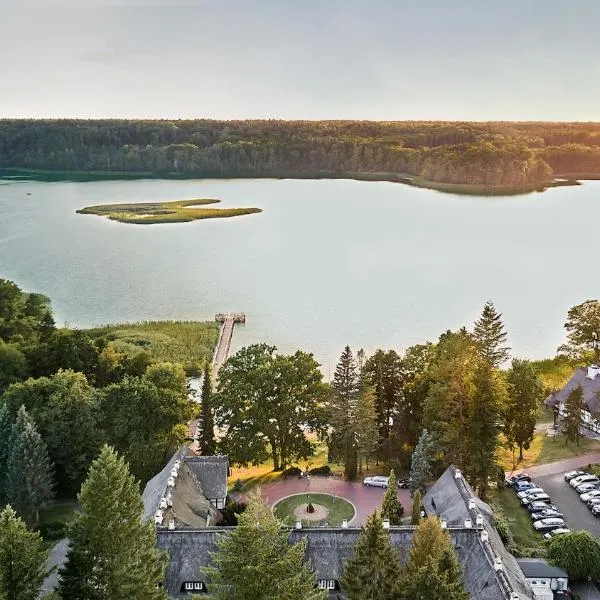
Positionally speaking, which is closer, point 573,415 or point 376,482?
point 376,482

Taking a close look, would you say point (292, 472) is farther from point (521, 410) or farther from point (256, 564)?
point (256, 564)

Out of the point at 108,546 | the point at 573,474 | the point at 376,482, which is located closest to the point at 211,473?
the point at 376,482

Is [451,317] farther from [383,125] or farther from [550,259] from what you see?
[383,125]

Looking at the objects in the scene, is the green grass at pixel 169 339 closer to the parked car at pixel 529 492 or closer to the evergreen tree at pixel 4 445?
the evergreen tree at pixel 4 445

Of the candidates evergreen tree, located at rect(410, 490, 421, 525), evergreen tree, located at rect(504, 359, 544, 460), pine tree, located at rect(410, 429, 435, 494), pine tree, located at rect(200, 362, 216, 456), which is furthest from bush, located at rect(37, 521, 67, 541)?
evergreen tree, located at rect(504, 359, 544, 460)

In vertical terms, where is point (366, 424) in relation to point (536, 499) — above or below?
above

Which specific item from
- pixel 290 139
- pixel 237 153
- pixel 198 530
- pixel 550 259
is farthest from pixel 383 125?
pixel 198 530
